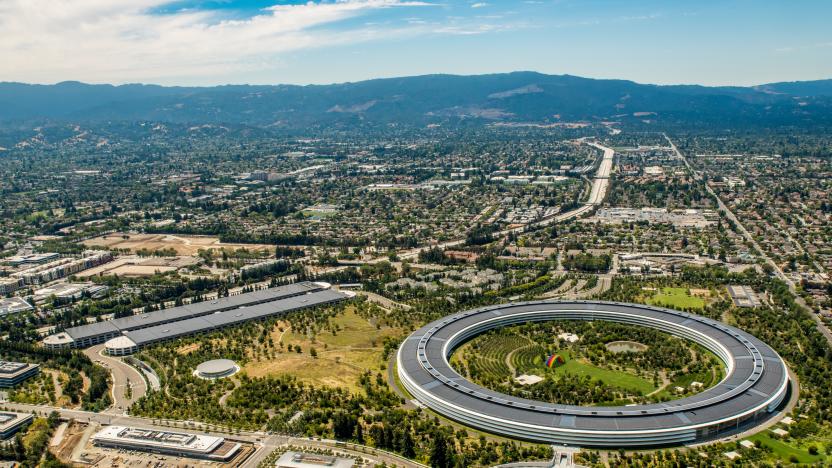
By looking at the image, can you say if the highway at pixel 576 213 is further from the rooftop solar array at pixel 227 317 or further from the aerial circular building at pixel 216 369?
the aerial circular building at pixel 216 369

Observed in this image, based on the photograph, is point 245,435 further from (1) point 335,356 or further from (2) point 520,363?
(2) point 520,363

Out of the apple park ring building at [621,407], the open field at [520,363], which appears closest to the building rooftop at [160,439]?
the apple park ring building at [621,407]

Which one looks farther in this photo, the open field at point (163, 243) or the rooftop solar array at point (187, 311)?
the open field at point (163, 243)

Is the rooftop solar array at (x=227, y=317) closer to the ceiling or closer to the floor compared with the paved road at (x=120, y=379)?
closer to the ceiling

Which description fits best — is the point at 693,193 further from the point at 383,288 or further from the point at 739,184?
the point at 383,288

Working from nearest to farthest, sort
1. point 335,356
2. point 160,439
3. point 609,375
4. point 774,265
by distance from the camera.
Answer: point 160,439 < point 609,375 < point 335,356 < point 774,265

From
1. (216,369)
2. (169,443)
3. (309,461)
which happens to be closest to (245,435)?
(169,443)
